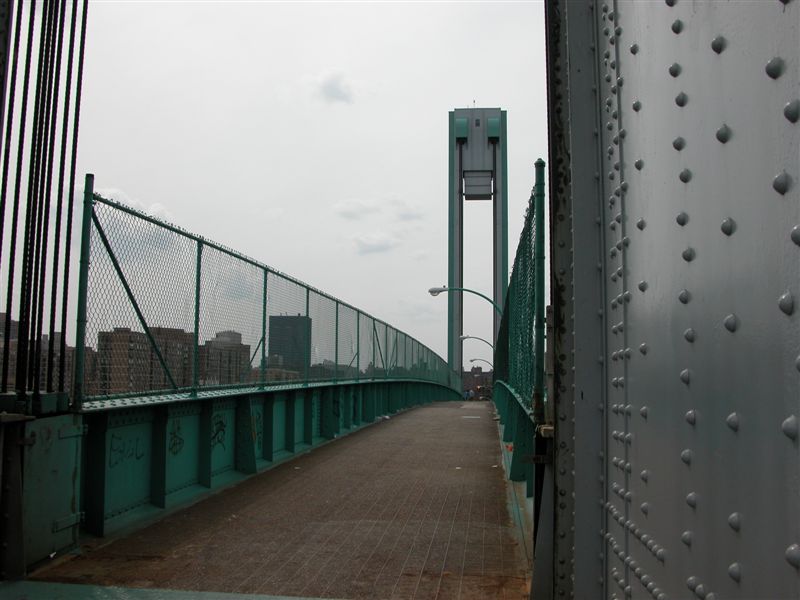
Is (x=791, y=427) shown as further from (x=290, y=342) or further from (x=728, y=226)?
(x=290, y=342)

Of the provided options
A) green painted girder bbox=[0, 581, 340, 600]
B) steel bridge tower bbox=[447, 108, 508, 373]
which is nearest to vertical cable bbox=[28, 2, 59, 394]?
green painted girder bbox=[0, 581, 340, 600]

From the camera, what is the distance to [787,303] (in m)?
1.08

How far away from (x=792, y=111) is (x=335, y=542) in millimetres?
5143

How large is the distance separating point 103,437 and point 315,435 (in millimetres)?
6860

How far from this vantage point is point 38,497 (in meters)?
4.84

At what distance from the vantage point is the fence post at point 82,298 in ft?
17.5

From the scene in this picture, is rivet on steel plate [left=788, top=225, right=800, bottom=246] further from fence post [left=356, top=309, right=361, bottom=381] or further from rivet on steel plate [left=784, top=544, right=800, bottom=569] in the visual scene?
fence post [left=356, top=309, right=361, bottom=381]

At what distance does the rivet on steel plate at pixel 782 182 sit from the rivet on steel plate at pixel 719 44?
0.36 meters

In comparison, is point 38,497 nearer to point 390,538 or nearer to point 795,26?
point 390,538

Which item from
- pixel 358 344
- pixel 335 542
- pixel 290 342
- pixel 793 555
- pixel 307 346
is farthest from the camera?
pixel 358 344

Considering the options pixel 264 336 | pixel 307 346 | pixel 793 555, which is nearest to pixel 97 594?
pixel 793 555

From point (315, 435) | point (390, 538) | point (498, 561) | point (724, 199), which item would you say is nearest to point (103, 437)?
point (390, 538)

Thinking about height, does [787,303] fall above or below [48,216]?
below

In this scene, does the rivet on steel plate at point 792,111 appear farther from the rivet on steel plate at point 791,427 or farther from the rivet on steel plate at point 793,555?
the rivet on steel plate at point 793,555
